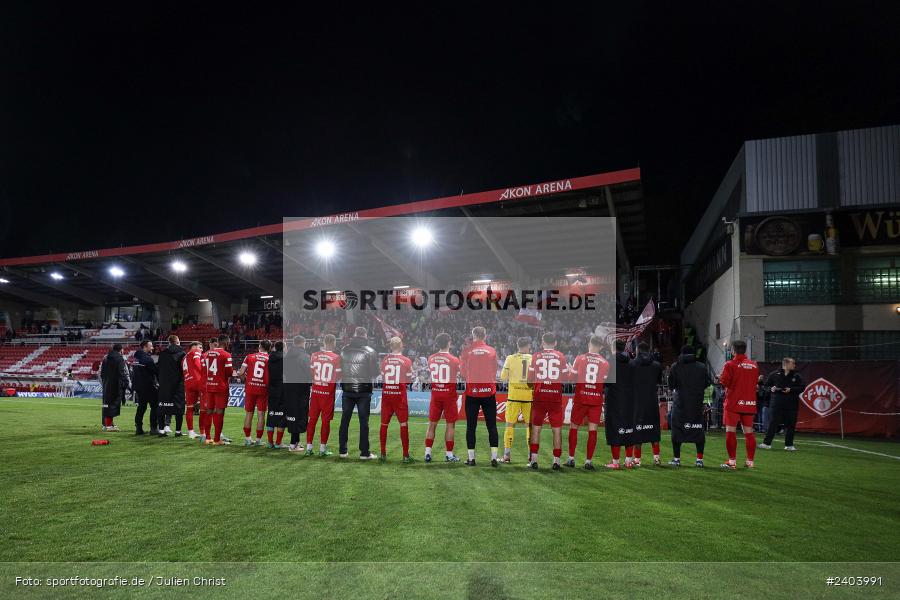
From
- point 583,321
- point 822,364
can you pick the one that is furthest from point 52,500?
point 583,321

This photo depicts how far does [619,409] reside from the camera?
29.6ft

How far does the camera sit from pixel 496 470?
330 inches

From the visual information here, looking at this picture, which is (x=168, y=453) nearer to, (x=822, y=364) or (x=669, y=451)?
(x=669, y=451)

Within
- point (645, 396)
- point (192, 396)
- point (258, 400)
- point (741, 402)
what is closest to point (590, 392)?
point (645, 396)

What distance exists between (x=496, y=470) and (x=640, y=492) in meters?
2.28

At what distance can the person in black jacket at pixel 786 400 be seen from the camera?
12.0 m

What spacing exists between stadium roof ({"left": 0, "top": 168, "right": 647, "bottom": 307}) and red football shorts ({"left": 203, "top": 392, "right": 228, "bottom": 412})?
13.4m

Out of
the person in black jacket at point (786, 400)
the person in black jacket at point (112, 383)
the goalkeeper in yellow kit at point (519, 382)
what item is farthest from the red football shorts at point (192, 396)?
the person in black jacket at point (786, 400)

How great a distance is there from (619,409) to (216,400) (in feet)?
25.1

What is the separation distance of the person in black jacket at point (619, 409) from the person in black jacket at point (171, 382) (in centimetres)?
904

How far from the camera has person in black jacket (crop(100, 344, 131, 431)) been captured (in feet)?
42.4

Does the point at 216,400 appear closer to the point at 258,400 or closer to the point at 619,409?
the point at 258,400

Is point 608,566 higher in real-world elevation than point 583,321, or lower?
lower

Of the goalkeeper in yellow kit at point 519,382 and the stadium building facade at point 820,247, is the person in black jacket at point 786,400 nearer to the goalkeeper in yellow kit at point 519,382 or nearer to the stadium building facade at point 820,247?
the goalkeeper in yellow kit at point 519,382
